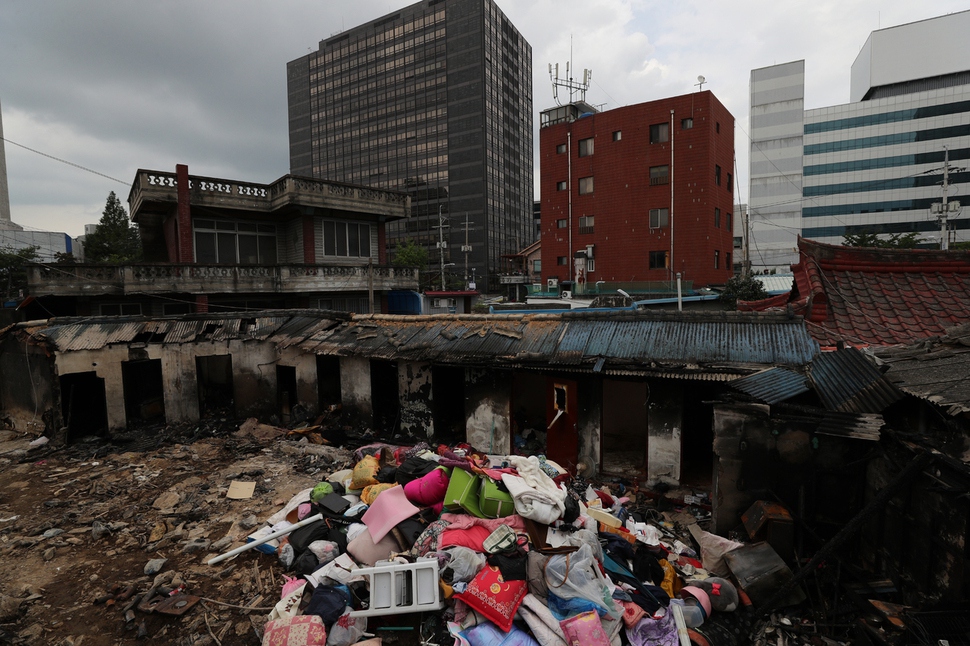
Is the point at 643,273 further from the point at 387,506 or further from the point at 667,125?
the point at 387,506

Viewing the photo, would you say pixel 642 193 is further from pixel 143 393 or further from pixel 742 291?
pixel 143 393

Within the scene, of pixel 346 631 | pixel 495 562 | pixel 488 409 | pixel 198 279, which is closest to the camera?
pixel 346 631

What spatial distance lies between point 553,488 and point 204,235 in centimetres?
2097

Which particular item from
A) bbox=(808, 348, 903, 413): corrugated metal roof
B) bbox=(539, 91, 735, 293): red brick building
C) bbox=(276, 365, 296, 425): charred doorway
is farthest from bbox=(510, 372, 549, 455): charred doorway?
bbox=(539, 91, 735, 293): red brick building

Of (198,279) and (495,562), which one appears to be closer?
(495,562)

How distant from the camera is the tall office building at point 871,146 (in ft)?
181

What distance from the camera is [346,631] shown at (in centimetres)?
511

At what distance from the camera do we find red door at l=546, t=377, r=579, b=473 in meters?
10.3

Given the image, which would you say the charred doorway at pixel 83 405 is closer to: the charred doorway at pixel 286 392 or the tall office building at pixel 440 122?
the charred doorway at pixel 286 392

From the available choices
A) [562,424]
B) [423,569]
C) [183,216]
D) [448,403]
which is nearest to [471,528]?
[423,569]

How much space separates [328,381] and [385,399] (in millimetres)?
2332

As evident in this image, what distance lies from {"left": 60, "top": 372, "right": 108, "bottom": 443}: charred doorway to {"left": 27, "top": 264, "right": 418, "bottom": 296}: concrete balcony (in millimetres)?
6363

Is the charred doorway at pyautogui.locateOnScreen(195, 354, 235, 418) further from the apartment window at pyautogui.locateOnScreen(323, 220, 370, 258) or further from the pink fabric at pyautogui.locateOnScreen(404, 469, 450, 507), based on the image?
the pink fabric at pyautogui.locateOnScreen(404, 469, 450, 507)

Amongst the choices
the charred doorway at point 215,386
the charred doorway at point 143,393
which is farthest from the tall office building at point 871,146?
the charred doorway at point 143,393
